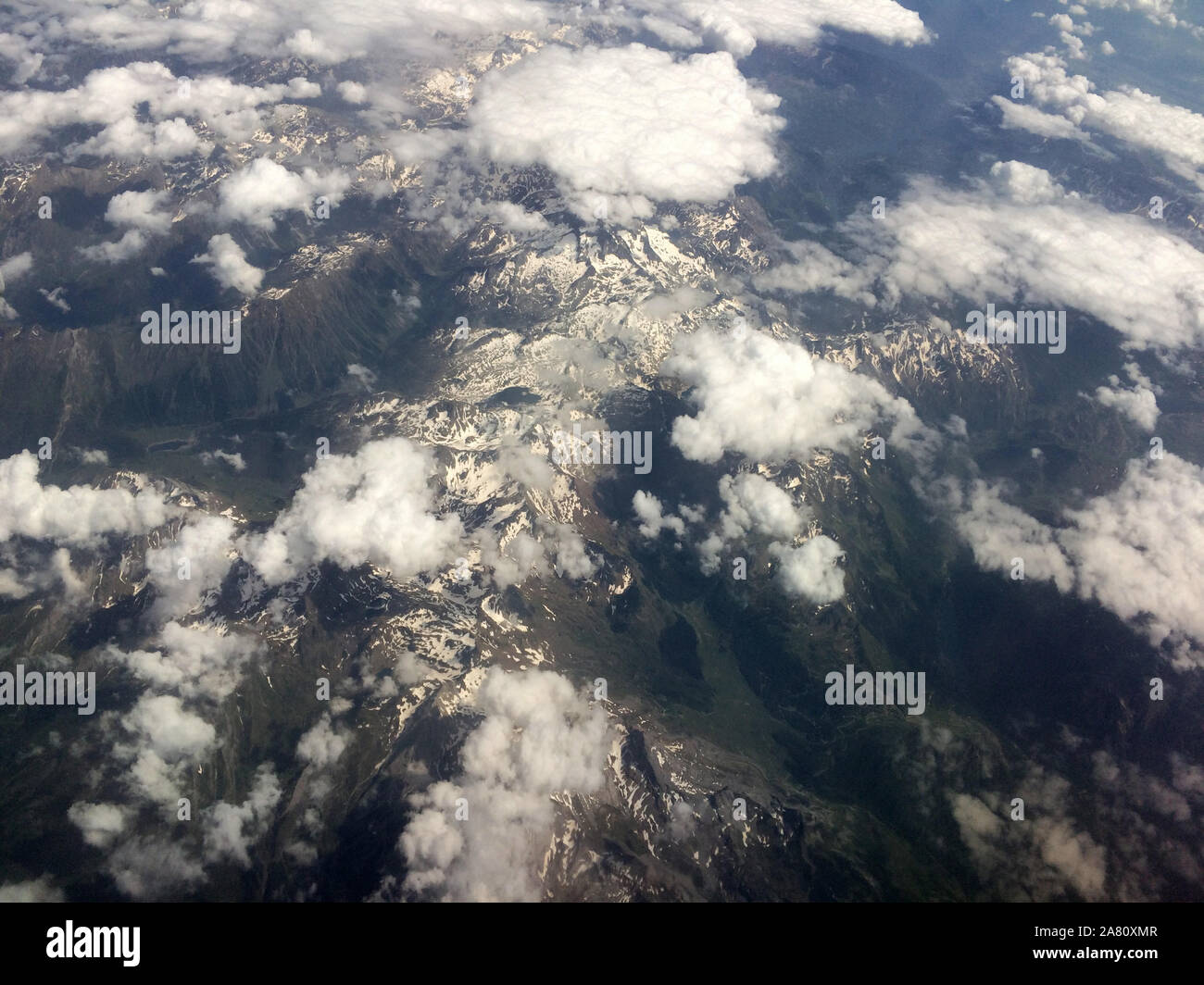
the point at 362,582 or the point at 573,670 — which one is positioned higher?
the point at 362,582

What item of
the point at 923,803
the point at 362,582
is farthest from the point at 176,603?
the point at 923,803

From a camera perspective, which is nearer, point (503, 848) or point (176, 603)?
point (503, 848)

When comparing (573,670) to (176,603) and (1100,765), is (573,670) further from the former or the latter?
(1100,765)

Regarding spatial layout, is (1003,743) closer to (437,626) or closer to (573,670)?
(573,670)

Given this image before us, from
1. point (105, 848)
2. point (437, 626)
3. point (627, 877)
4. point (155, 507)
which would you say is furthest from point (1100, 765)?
point (155, 507)

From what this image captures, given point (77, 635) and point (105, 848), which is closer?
point (105, 848)
